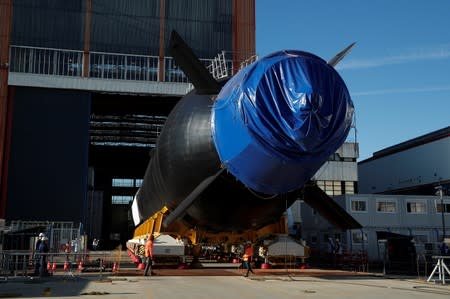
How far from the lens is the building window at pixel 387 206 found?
30.4 meters

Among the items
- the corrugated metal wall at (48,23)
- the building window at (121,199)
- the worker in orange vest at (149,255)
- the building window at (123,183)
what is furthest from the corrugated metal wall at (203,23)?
the building window at (121,199)

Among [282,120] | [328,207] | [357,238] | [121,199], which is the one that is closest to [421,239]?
[357,238]

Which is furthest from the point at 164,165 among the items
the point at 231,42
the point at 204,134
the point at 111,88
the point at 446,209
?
the point at 446,209

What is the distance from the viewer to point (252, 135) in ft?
34.2

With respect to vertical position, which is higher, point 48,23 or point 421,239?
point 48,23

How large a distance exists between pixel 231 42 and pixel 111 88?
28.8ft

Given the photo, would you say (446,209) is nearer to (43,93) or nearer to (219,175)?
(219,175)

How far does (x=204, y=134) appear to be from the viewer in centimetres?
1194

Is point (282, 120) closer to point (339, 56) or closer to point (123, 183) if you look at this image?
point (339, 56)

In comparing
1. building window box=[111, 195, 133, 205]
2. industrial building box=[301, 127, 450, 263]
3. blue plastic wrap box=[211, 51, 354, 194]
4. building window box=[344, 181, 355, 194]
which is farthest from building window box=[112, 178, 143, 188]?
blue plastic wrap box=[211, 51, 354, 194]

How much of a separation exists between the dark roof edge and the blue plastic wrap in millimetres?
36475

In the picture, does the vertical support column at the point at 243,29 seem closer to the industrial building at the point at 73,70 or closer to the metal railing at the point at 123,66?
the industrial building at the point at 73,70

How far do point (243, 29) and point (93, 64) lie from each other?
1036 cm

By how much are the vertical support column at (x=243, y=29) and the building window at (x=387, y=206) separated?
1301 centimetres
